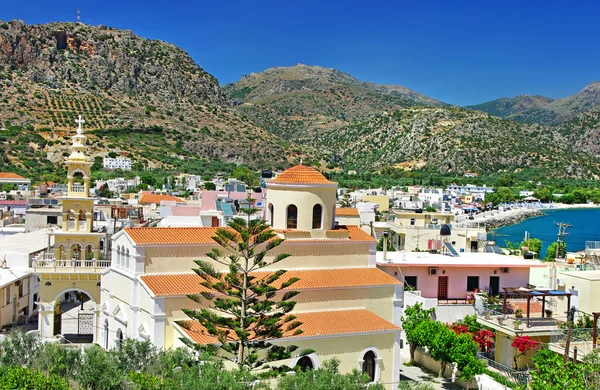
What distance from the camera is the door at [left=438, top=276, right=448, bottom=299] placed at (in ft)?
77.4

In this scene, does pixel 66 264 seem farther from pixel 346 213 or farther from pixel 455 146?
pixel 455 146

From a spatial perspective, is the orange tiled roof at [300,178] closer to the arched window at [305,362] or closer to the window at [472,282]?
the arched window at [305,362]

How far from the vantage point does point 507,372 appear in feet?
60.3

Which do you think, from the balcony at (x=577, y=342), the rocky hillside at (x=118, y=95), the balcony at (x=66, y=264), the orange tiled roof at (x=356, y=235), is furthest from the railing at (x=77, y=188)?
the rocky hillside at (x=118, y=95)

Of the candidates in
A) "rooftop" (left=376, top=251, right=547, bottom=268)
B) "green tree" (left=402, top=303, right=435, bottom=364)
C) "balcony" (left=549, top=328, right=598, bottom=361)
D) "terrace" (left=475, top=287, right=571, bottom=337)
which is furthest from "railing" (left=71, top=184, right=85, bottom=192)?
"balcony" (left=549, top=328, right=598, bottom=361)

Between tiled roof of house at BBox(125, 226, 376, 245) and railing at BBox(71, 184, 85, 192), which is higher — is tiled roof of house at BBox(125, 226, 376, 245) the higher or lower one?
the lower one

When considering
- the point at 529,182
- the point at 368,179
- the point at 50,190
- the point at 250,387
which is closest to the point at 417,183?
the point at 368,179

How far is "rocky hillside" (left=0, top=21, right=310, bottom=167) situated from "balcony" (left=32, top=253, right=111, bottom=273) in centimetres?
7387

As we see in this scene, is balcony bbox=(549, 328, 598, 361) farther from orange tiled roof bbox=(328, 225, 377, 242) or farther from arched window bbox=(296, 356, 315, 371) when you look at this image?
arched window bbox=(296, 356, 315, 371)

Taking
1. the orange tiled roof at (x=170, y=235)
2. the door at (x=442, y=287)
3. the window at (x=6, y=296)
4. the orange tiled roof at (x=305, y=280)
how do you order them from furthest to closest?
1. the door at (x=442, y=287)
2. the window at (x=6, y=296)
3. the orange tiled roof at (x=170, y=235)
4. the orange tiled roof at (x=305, y=280)

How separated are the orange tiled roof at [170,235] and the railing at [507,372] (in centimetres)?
842

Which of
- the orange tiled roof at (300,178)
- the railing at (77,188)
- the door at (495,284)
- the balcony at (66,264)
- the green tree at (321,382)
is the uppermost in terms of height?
the orange tiled roof at (300,178)

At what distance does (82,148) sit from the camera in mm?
22250

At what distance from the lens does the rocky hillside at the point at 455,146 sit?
13938cm
